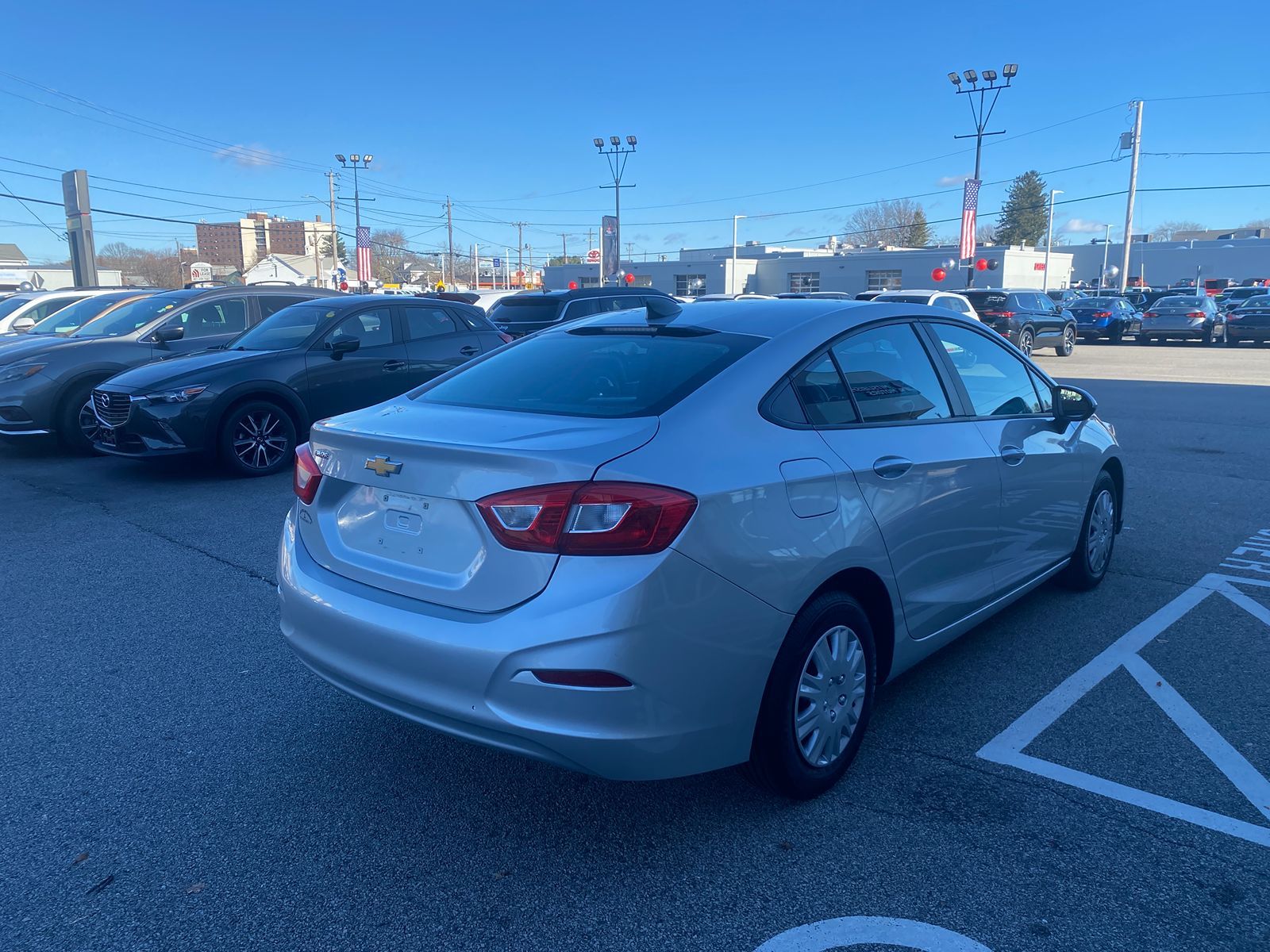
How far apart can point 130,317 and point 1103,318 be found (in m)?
31.7

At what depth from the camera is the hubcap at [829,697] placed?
3.12 meters

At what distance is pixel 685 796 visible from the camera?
331 cm

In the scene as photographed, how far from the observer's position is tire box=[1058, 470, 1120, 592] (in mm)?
5254

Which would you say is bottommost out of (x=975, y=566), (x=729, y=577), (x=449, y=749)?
(x=449, y=749)

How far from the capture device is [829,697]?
3211mm

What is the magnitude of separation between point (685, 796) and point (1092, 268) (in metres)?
113

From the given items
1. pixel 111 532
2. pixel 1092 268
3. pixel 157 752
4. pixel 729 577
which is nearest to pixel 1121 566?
pixel 729 577

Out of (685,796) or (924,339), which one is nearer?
(685,796)

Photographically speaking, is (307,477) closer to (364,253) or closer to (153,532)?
(153,532)

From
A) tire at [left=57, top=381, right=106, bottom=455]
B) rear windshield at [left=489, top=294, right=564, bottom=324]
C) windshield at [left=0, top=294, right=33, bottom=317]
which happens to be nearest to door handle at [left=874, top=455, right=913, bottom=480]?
tire at [left=57, top=381, right=106, bottom=455]

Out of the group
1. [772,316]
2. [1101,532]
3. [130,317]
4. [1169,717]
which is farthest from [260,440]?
[1169,717]

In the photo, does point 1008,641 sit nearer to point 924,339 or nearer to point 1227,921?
point 924,339

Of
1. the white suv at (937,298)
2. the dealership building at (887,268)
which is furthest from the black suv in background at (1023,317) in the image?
the dealership building at (887,268)

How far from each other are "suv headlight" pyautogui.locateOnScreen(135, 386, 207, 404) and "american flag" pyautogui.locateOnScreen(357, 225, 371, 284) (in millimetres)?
42138
